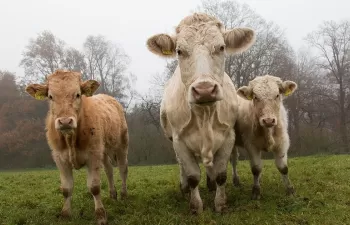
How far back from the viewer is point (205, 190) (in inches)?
314

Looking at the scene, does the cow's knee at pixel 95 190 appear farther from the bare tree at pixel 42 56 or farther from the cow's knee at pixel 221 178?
the bare tree at pixel 42 56

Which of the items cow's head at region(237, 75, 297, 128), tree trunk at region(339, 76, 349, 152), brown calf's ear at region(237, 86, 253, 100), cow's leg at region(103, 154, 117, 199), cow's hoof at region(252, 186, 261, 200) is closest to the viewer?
cow's head at region(237, 75, 297, 128)

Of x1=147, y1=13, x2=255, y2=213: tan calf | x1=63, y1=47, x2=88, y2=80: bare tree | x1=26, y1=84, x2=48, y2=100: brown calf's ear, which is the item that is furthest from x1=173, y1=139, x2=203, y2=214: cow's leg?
x1=63, y1=47, x2=88, y2=80: bare tree

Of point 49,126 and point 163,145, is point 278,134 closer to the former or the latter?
point 49,126

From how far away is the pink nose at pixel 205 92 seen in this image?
4406 millimetres

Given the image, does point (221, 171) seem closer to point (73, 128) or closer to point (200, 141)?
point (200, 141)

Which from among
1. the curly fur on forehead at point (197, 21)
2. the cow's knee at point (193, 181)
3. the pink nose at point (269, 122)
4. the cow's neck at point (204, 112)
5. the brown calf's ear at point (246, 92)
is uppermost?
the curly fur on forehead at point (197, 21)

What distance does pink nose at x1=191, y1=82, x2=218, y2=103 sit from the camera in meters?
4.41

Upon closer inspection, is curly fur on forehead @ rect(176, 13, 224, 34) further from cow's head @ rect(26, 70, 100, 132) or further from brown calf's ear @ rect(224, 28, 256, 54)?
cow's head @ rect(26, 70, 100, 132)

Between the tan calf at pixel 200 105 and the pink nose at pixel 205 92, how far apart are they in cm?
19

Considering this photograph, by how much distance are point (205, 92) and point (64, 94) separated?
2331 mm

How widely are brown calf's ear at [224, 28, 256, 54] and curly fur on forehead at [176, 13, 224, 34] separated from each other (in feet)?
0.57

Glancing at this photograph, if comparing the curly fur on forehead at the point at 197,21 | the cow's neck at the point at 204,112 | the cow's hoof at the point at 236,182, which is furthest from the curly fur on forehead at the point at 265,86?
the cow's hoof at the point at 236,182

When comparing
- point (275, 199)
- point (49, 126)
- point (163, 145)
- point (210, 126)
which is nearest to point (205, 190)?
point (275, 199)
